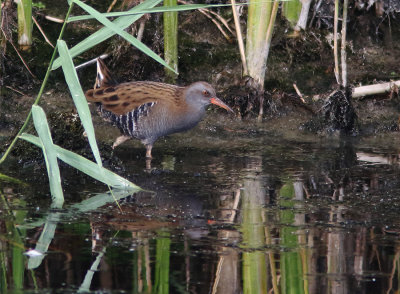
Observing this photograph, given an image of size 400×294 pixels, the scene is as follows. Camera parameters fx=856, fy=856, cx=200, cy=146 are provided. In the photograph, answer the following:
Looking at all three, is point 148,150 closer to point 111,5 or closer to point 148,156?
point 148,156

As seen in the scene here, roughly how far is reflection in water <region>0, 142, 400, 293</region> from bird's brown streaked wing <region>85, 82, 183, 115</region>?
58cm

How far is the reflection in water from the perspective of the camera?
13.9 ft

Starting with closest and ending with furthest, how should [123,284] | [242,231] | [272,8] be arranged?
[123,284]
[242,231]
[272,8]

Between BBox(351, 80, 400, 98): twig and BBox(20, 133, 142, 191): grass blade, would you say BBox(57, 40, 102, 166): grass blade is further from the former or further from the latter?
BBox(351, 80, 400, 98): twig

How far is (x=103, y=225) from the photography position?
16.5 ft

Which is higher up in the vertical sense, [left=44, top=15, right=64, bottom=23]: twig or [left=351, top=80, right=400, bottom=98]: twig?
[left=44, top=15, right=64, bottom=23]: twig

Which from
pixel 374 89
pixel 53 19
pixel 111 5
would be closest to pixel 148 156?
pixel 111 5

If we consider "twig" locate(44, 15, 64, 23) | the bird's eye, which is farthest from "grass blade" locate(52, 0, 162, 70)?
"twig" locate(44, 15, 64, 23)

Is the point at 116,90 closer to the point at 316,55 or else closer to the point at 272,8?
the point at 272,8

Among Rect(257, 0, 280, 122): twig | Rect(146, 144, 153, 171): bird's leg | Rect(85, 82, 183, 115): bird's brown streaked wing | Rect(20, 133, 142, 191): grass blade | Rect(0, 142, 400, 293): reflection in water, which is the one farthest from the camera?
Rect(257, 0, 280, 122): twig

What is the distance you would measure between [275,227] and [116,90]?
2.44 m

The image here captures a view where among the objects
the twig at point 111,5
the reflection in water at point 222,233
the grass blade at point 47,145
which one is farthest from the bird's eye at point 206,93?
the grass blade at point 47,145

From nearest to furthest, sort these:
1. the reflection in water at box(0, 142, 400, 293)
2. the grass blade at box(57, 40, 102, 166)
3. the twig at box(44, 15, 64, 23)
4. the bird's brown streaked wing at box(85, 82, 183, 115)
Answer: the reflection in water at box(0, 142, 400, 293) < the grass blade at box(57, 40, 102, 166) < the bird's brown streaked wing at box(85, 82, 183, 115) < the twig at box(44, 15, 64, 23)

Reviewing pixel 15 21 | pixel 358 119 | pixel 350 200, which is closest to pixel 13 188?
pixel 350 200
